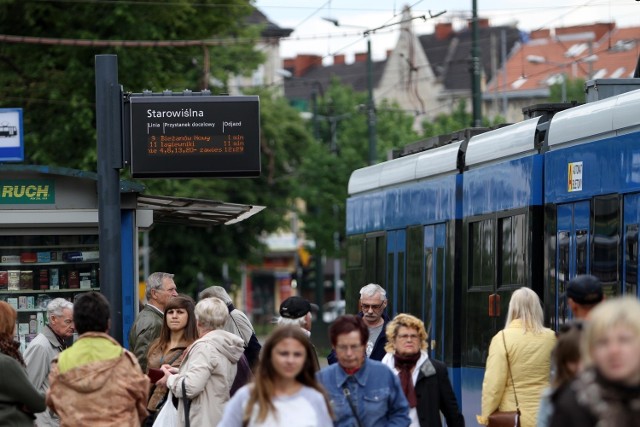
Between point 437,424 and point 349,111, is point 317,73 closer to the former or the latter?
point 349,111

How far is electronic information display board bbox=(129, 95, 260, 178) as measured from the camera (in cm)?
1508

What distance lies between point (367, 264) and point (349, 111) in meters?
40.2

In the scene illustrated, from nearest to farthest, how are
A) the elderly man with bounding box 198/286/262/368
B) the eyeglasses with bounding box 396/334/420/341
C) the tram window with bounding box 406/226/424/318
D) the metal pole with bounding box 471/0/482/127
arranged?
the eyeglasses with bounding box 396/334/420/341 < the elderly man with bounding box 198/286/262/368 < the tram window with bounding box 406/226/424/318 < the metal pole with bounding box 471/0/482/127

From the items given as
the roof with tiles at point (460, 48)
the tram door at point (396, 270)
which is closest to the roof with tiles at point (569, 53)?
the roof with tiles at point (460, 48)

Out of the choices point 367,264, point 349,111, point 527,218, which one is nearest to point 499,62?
point 349,111

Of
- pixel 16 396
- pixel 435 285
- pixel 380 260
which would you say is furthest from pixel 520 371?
pixel 380 260

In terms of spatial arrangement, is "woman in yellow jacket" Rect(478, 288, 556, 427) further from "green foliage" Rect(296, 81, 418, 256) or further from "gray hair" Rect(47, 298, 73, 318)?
"green foliage" Rect(296, 81, 418, 256)

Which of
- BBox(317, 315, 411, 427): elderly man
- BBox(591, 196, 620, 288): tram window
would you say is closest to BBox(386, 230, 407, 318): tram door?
BBox(591, 196, 620, 288): tram window

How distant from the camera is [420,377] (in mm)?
9945

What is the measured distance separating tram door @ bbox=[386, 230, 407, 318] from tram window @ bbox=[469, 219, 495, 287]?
112 inches

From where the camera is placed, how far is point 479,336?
15.9m

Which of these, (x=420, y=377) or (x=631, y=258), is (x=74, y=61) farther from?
(x=420, y=377)

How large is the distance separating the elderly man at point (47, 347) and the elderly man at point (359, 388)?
333 centimetres

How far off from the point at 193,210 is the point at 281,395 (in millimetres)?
10487
